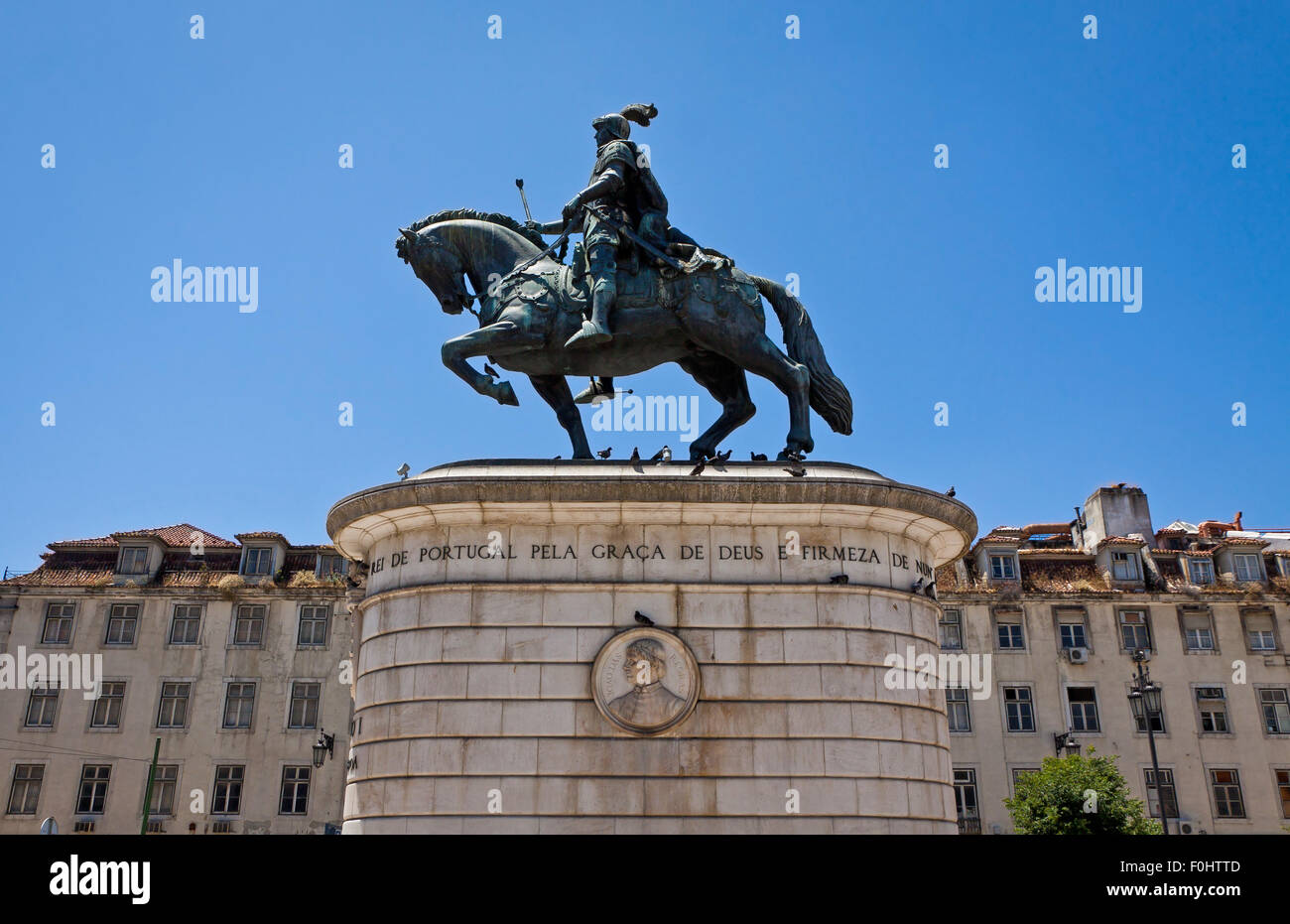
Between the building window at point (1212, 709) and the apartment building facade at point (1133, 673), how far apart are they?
45 mm

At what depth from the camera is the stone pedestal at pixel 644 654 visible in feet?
37.5

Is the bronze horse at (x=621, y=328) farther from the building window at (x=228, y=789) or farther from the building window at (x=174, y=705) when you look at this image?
the building window at (x=174, y=705)

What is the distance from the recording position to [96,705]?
3900cm

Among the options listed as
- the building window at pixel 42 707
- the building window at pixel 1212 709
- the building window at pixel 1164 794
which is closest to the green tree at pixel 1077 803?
the building window at pixel 1164 794

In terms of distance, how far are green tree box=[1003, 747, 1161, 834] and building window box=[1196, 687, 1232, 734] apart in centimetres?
824

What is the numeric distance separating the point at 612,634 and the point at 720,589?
50.7 inches

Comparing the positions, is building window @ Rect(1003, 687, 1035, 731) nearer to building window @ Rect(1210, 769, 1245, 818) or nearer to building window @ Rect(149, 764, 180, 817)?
building window @ Rect(1210, 769, 1245, 818)

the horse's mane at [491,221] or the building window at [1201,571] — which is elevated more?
the building window at [1201,571]

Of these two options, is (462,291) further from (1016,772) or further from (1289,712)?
(1289,712)

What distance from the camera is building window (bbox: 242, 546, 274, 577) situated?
4134 centimetres

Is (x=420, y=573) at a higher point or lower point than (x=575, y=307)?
lower
